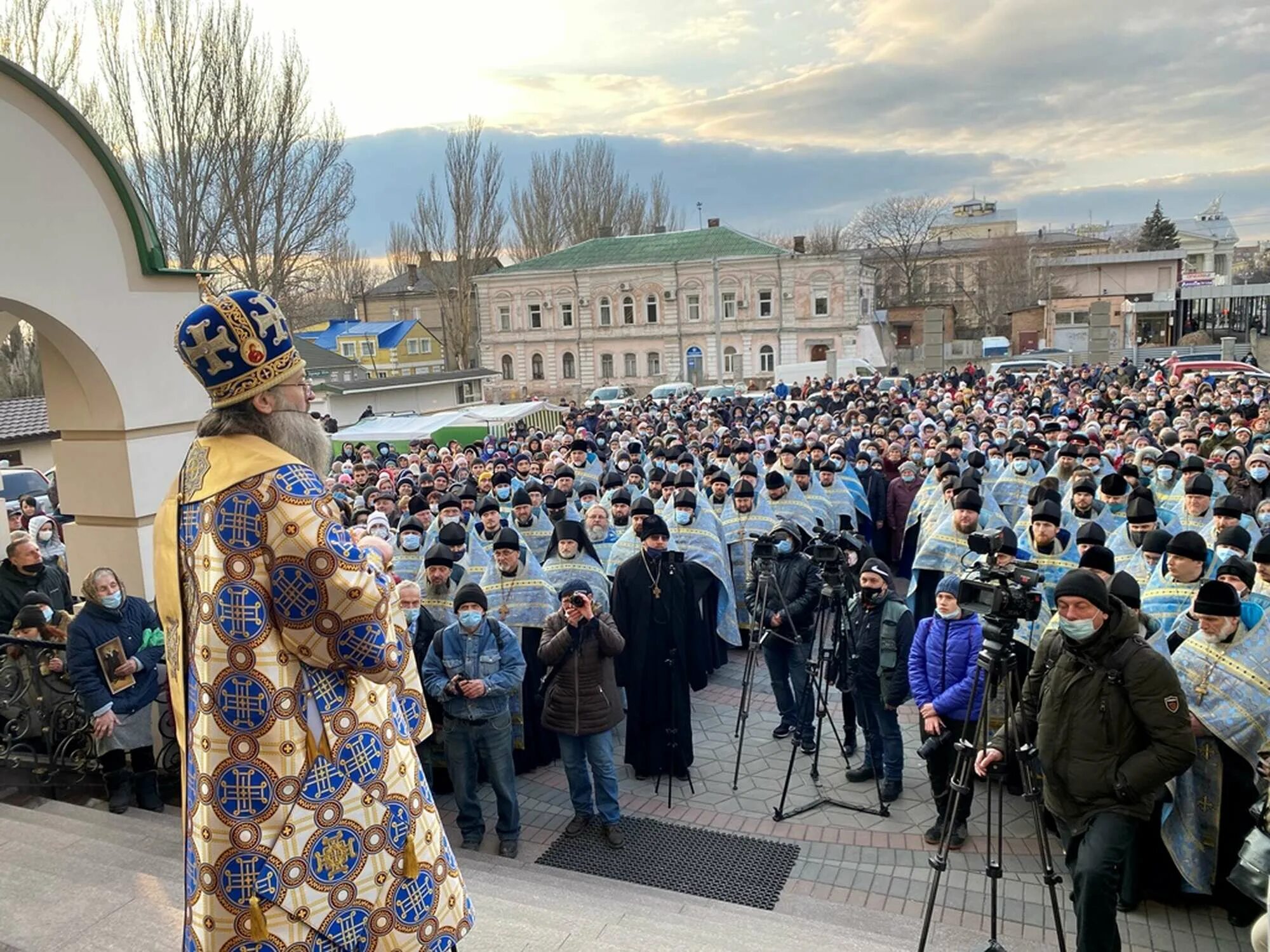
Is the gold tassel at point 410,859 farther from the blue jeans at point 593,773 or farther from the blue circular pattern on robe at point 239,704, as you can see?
the blue jeans at point 593,773

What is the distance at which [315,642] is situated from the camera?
2205 mm

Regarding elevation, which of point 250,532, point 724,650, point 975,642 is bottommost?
point 724,650

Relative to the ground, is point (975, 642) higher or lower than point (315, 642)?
lower

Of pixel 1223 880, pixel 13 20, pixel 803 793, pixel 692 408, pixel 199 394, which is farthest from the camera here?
pixel 692 408

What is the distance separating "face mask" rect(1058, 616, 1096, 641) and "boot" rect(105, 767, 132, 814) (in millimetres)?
5857

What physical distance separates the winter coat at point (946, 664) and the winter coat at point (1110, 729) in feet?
4.96

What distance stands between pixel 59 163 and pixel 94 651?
117 inches

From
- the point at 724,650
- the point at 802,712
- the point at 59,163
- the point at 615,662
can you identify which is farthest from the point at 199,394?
the point at 724,650

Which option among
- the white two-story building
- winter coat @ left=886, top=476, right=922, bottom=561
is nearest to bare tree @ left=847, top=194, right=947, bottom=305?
the white two-story building

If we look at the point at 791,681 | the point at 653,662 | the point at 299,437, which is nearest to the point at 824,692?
the point at 791,681

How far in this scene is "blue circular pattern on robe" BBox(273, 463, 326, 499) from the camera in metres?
2.21

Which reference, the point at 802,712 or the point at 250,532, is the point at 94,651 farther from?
the point at 802,712

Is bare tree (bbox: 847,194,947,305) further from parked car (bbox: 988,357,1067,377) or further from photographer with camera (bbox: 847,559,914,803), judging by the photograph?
photographer with camera (bbox: 847,559,914,803)

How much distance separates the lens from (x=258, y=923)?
2221 mm
